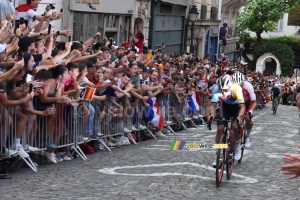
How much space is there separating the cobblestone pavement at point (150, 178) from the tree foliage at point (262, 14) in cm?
5587

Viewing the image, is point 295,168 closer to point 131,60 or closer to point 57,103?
point 57,103

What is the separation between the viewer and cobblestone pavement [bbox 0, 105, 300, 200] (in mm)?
11117

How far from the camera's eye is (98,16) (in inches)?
1131

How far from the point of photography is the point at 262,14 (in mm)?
72375

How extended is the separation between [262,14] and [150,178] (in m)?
61.3

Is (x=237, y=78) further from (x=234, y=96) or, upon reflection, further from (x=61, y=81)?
(x=61, y=81)

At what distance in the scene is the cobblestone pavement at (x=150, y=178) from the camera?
1112cm

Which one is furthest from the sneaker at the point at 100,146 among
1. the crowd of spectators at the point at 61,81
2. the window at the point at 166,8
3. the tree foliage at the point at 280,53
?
the tree foliage at the point at 280,53

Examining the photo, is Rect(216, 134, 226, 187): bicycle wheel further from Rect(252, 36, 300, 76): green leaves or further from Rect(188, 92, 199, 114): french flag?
Rect(252, 36, 300, 76): green leaves

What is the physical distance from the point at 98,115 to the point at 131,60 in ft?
12.1

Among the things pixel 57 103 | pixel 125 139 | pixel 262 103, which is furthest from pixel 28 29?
pixel 262 103

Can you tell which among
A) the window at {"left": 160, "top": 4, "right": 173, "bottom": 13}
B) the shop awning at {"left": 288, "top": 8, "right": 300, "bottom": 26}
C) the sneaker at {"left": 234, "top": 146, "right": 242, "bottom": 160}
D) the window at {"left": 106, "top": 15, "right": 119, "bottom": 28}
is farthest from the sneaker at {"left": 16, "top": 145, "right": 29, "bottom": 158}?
the window at {"left": 160, "top": 4, "right": 173, "bottom": 13}

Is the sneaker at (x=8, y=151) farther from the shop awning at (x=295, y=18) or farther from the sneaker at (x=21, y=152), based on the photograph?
the shop awning at (x=295, y=18)

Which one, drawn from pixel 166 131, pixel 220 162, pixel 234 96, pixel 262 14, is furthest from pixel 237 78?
pixel 262 14
